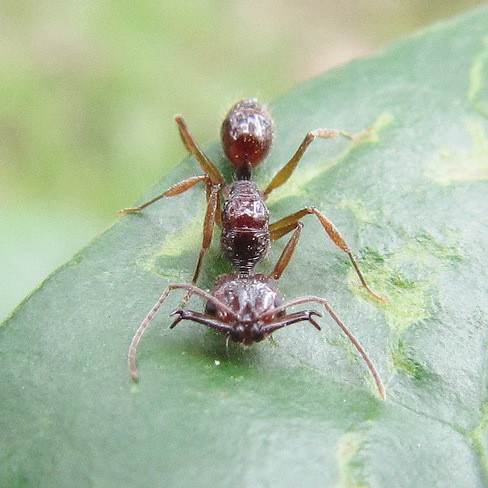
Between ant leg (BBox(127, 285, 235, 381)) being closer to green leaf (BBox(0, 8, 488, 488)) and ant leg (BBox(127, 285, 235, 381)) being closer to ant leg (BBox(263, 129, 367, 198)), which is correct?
green leaf (BBox(0, 8, 488, 488))

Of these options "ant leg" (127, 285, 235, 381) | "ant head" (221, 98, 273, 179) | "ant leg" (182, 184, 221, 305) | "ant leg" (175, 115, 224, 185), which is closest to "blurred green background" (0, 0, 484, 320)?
"ant head" (221, 98, 273, 179)

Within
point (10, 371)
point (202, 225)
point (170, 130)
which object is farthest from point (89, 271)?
point (170, 130)

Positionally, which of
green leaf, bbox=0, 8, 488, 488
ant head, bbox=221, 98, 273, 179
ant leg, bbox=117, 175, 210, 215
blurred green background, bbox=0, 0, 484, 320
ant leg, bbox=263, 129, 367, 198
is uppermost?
blurred green background, bbox=0, 0, 484, 320

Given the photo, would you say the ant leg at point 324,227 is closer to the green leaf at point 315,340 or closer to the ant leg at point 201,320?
the green leaf at point 315,340

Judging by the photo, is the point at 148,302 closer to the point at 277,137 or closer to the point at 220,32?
the point at 277,137

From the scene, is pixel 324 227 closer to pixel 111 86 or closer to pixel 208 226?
pixel 208 226
